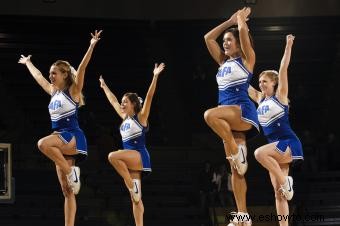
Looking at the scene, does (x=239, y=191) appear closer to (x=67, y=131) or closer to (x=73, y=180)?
(x=73, y=180)

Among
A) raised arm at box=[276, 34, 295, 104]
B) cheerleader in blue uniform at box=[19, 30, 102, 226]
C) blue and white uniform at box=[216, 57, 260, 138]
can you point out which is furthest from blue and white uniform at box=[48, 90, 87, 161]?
raised arm at box=[276, 34, 295, 104]

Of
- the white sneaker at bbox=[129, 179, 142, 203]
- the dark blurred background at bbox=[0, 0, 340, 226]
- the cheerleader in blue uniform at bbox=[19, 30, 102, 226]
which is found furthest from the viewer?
the dark blurred background at bbox=[0, 0, 340, 226]

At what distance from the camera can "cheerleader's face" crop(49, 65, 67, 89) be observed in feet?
25.7

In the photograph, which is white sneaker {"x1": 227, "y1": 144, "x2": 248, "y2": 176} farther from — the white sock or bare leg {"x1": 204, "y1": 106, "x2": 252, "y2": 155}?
the white sock

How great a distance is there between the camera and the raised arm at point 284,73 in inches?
287

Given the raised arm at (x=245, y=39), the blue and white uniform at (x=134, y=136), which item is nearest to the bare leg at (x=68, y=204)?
the blue and white uniform at (x=134, y=136)

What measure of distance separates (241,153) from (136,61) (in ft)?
30.4

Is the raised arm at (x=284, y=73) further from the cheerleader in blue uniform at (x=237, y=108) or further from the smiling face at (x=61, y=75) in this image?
the smiling face at (x=61, y=75)

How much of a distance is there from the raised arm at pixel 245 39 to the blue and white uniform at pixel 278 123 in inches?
18.2

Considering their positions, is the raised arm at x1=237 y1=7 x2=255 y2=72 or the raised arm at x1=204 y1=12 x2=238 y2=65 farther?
the raised arm at x1=204 y1=12 x2=238 y2=65

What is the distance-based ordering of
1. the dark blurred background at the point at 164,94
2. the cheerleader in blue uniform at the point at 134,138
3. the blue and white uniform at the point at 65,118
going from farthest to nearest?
the dark blurred background at the point at 164,94, the cheerleader in blue uniform at the point at 134,138, the blue and white uniform at the point at 65,118

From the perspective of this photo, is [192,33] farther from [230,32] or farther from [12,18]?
[230,32]

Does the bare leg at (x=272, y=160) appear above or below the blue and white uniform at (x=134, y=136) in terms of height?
below

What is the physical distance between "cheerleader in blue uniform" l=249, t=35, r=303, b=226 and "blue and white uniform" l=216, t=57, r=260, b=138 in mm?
259
